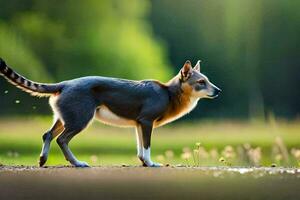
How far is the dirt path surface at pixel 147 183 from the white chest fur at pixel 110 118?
430mm

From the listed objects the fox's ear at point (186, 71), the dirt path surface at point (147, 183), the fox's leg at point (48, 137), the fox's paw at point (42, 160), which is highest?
the fox's ear at point (186, 71)

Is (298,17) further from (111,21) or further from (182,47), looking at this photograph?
(111,21)

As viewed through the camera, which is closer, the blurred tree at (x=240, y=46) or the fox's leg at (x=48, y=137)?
the fox's leg at (x=48, y=137)

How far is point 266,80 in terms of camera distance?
13703 millimetres

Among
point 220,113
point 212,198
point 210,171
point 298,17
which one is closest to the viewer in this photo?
point 212,198

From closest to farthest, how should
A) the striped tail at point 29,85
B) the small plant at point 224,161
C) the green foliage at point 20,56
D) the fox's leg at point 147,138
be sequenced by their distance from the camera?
the striped tail at point 29,85, the fox's leg at point 147,138, the small plant at point 224,161, the green foliage at point 20,56

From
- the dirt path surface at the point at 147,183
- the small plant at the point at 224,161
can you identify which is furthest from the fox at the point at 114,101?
the small plant at the point at 224,161

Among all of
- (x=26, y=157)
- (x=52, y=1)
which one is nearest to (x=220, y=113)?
(x=52, y=1)

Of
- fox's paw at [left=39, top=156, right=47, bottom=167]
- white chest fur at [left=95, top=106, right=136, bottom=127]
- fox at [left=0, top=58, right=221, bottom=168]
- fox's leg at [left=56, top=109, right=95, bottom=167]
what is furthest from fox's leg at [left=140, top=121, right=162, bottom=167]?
fox's paw at [left=39, top=156, right=47, bottom=167]

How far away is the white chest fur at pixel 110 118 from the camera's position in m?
6.26

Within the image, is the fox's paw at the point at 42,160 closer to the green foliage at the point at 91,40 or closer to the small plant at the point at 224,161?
the small plant at the point at 224,161

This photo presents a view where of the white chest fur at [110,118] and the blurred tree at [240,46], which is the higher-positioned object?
the blurred tree at [240,46]

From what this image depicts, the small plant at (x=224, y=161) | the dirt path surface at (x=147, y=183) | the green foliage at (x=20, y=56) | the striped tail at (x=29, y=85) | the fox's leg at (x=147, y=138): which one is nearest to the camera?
the dirt path surface at (x=147, y=183)

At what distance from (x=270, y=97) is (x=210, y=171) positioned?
7.37 meters
